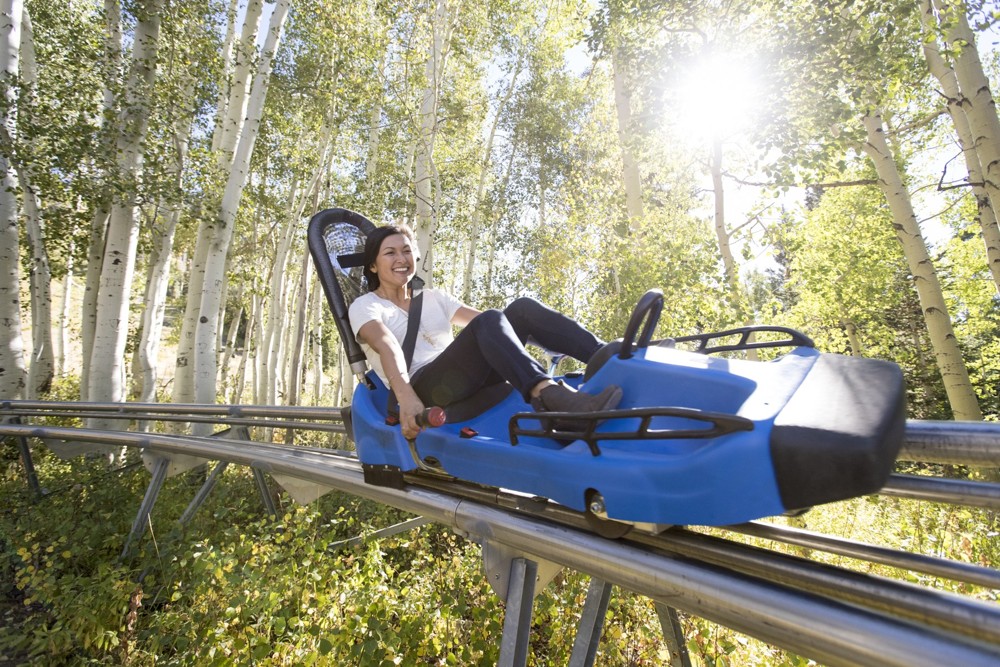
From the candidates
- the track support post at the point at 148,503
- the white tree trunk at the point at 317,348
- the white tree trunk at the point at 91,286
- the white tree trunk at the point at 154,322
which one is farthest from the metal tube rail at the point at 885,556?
the white tree trunk at the point at 317,348

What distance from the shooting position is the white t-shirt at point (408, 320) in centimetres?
257

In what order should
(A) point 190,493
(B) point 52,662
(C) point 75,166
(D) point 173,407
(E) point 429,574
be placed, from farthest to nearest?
(C) point 75,166
(A) point 190,493
(D) point 173,407
(E) point 429,574
(B) point 52,662

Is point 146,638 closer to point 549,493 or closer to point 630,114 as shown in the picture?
point 549,493

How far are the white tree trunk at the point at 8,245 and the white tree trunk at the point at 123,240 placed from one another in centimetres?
75

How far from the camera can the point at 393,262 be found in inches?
112

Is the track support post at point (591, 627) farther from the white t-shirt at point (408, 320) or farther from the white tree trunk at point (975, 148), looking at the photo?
the white tree trunk at point (975, 148)

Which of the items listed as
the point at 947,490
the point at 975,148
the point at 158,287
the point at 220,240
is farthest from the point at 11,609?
the point at 975,148

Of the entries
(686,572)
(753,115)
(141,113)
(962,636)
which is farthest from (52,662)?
(753,115)

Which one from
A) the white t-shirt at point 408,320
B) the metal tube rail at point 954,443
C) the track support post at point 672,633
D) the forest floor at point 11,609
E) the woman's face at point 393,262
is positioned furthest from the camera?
the forest floor at point 11,609

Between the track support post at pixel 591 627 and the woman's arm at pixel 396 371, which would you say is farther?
the woman's arm at pixel 396 371

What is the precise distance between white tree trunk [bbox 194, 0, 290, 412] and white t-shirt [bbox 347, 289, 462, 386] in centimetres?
531

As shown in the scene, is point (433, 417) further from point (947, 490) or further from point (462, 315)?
point (947, 490)

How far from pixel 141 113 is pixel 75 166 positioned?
1.06m

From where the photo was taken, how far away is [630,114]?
9148mm
